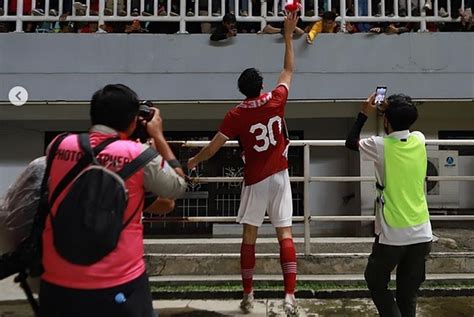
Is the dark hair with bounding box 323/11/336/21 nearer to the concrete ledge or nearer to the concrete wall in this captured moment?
the concrete wall

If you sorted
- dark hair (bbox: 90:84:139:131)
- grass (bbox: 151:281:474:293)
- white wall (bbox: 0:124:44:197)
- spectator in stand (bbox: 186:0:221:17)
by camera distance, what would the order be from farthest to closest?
white wall (bbox: 0:124:44:197) < spectator in stand (bbox: 186:0:221:17) < grass (bbox: 151:281:474:293) < dark hair (bbox: 90:84:139:131)

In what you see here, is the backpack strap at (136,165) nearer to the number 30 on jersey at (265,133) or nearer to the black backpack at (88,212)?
the black backpack at (88,212)

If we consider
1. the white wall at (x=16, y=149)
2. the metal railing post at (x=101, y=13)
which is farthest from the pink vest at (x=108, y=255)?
the white wall at (x=16, y=149)

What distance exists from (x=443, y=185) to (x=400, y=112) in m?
4.73

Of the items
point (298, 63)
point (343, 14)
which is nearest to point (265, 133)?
point (298, 63)

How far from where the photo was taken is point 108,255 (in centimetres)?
176

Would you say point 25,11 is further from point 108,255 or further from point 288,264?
point 108,255

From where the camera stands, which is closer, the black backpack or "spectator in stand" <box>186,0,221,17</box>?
the black backpack

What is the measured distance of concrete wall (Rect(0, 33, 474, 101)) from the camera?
6148 millimetres

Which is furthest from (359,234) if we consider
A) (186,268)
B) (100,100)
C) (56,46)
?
(100,100)

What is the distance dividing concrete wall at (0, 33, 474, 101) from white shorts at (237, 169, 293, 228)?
286cm

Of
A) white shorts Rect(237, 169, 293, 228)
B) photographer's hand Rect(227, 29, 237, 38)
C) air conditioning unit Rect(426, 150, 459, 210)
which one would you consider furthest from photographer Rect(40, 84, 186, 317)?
air conditioning unit Rect(426, 150, 459, 210)

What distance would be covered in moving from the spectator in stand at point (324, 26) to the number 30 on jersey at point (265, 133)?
9.98 ft

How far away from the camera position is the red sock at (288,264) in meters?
3.48
